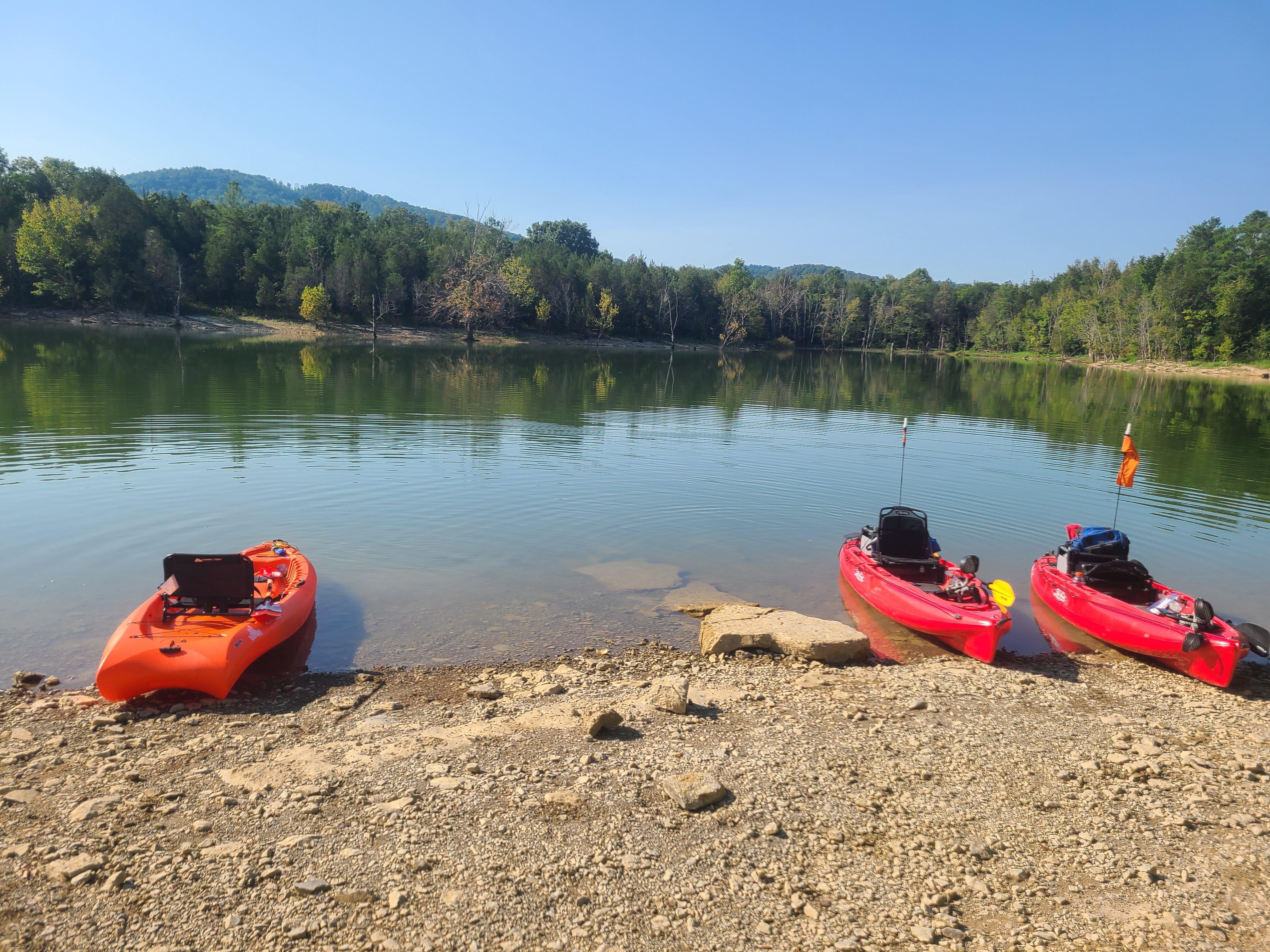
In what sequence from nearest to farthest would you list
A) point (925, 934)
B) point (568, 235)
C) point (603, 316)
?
point (925, 934)
point (603, 316)
point (568, 235)

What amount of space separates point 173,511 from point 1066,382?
78947mm

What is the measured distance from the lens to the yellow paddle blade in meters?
11.6

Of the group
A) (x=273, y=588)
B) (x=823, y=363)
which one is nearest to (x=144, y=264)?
(x=823, y=363)

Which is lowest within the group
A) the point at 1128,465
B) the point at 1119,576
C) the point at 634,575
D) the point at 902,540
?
the point at 634,575

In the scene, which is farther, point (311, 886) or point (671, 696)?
point (671, 696)

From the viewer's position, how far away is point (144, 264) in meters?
89.0

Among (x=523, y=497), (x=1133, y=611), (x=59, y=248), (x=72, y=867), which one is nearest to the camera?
(x=72, y=867)

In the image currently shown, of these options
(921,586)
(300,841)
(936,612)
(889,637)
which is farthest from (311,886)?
(921,586)

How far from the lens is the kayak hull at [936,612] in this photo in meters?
11.1

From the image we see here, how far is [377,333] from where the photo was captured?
9319cm

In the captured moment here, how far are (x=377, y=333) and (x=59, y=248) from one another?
1403 inches

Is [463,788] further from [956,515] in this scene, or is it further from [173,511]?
[956,515]

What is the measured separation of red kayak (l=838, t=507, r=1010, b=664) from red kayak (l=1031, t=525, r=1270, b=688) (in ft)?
5.76

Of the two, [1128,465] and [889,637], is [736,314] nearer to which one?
[1128,465]
